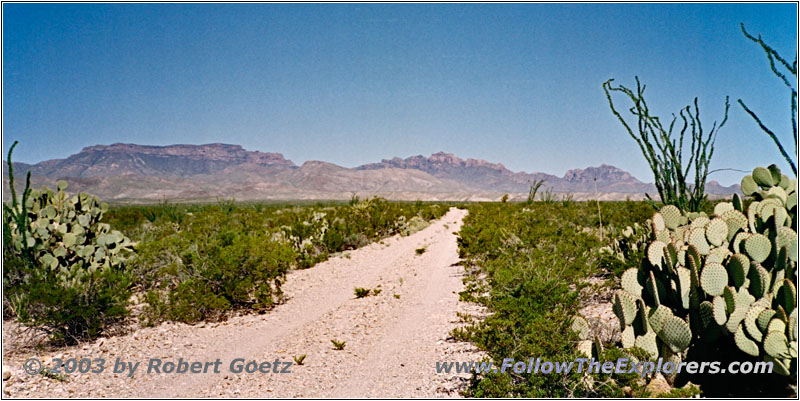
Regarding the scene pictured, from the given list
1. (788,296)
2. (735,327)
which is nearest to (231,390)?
(735,327)

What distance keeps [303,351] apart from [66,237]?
3.72 metres

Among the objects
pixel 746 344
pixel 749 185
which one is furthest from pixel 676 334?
pixel 749 185

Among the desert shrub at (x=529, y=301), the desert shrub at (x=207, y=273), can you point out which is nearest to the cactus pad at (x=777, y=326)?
the desert shrub at (x=529, y=301)

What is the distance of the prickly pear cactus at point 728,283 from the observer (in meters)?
3.17

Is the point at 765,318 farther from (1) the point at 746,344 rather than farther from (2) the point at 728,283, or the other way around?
(2) the point at 728,283

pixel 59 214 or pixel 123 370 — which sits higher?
pixel 59 214

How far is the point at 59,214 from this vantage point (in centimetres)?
690

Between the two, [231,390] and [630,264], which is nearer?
[231,390]

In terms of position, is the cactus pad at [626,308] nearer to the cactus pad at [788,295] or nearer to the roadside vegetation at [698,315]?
the roadside vegetation at [698,315]

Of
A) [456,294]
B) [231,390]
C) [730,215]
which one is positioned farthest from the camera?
[456,294]

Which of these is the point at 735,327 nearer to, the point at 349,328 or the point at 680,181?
the point at 680,181

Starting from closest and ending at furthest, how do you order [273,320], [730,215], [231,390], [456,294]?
[730,215]
[231,390]
[273,320]
[456,294]

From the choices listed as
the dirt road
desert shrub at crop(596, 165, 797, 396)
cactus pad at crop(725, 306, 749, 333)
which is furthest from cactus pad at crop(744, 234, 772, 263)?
the dirt road

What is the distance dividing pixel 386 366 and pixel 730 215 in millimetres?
2958
